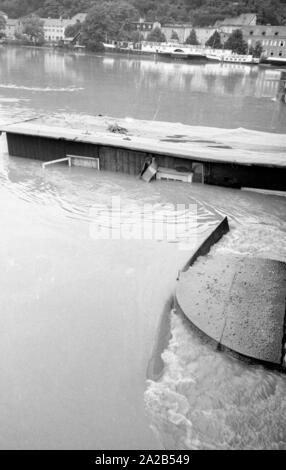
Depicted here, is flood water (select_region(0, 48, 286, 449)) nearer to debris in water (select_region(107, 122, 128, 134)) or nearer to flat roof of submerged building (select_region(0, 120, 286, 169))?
flat roof of submerged building (select_region(0, 120, 286, 169))

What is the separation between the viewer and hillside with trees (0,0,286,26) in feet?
324

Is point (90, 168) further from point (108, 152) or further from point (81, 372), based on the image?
point (81, 372)

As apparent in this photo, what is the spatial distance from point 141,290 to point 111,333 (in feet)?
4.58

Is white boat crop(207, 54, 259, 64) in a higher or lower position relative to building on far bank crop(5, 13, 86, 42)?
lower

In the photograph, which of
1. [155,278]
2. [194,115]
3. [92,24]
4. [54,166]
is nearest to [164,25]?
[92,24]

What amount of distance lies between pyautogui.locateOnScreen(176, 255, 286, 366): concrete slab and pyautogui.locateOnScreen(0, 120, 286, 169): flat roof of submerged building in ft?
17.0

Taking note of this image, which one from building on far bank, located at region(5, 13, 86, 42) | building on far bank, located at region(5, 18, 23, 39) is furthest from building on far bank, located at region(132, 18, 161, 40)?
building on far bank, located at region(5, 18, 23, 39)

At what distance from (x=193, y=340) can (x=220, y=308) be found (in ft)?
2.58

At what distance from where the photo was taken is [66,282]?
772 centimetres

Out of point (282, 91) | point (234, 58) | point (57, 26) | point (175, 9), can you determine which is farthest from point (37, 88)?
point (175, 9)

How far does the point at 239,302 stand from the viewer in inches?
260

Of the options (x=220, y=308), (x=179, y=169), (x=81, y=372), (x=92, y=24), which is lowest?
(x=81, y=372)

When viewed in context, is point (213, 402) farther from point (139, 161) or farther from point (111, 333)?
point (139, 161)

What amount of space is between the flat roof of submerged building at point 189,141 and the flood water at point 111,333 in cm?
124
